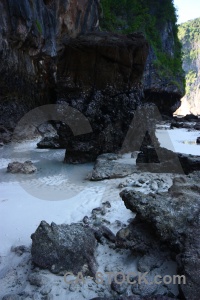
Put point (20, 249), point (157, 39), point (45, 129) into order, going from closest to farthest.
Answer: point (20, 249), point (45, 129), point (157, 39)

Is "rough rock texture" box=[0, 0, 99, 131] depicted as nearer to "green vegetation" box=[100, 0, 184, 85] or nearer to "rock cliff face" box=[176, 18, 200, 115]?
"green vegetation" box=[100, 0, 184, 85]

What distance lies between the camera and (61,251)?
205cm

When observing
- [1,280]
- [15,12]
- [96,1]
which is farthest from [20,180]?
[96,1]

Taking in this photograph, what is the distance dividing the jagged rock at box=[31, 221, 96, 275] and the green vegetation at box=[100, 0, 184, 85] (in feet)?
67.2

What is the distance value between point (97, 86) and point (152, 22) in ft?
70.9

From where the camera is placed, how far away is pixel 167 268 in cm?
199

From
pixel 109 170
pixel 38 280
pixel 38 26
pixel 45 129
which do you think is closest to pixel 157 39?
pixel 38 26

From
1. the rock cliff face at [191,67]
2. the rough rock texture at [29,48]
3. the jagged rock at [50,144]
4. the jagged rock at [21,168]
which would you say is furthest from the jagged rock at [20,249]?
the rock cliff face at [191,67]

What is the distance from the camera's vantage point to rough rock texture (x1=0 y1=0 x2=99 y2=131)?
30.0 feet

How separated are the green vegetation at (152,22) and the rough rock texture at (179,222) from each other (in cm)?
1995

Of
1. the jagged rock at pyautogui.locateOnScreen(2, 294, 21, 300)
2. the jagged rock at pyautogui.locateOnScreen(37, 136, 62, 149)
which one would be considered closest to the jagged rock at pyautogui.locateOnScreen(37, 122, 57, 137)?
the jagged rock at pyautogui.locateOnScreen(37, 136, 62, 149)

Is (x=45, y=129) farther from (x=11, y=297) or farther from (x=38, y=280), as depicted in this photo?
(x=11, y=297)

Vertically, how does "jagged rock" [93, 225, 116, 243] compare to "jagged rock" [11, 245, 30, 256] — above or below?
above

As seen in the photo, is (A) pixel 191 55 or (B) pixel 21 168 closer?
(B) pixel 21 168
